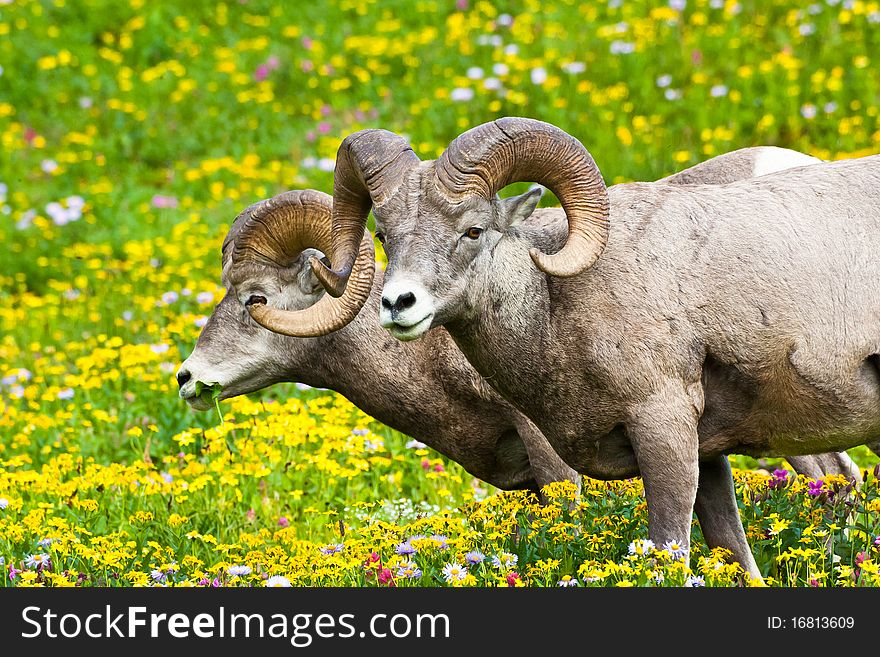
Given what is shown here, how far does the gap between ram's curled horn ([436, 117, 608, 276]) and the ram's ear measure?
0.08 meters

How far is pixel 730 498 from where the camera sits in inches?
246

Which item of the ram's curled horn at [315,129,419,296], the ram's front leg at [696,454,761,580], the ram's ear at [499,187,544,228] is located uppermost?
the ram's curled horn at [315,129,419,296]

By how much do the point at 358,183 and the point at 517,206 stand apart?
765 mm

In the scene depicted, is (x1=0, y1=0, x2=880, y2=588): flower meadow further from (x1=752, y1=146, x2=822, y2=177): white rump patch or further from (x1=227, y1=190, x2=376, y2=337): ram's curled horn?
(x1=752, y1=146, x2=822, y2=177): white rump patch

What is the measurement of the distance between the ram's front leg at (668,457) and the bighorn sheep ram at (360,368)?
1.21 meters

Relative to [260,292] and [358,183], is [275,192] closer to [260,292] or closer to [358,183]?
[260,292]

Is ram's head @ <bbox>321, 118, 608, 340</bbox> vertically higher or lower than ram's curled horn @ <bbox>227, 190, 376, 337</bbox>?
lower

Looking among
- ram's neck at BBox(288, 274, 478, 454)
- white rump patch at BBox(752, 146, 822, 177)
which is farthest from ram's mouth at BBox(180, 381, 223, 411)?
white rump patch at BBox(752, 146, 822, 177)

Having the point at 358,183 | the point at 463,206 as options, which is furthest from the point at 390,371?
the point at 463,206

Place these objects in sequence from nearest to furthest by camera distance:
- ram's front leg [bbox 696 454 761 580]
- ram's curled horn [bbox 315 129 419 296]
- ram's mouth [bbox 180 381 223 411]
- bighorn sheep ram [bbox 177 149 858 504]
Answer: ram's curled horn [bbox 315 129 419 296]
ram's front leg [bbox 696 454 761 580]
bighorn sheep ram [bbox 177 149 858 504]
ram's mouth [bbox 180 381 223 411]

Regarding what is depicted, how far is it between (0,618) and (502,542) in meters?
2.24

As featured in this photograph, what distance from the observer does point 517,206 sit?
227 inches

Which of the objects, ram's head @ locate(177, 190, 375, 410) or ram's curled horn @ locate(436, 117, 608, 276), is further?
ram's head @ locate(177, 190, 375, 410)

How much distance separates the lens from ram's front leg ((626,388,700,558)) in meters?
5.54
